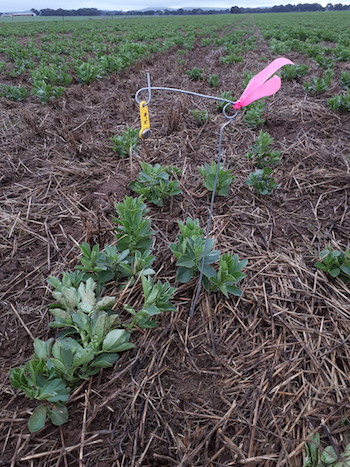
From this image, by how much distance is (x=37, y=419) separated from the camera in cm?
114

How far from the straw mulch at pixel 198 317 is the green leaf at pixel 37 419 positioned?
0.07 metres

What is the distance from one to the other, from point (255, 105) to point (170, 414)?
3.80 m

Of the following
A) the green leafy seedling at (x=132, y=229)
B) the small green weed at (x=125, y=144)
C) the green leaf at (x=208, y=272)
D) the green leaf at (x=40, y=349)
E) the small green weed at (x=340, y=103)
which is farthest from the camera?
the small green weed at (x=340, y=103)

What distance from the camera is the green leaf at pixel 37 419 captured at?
112 cm

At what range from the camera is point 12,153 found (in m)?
3.20

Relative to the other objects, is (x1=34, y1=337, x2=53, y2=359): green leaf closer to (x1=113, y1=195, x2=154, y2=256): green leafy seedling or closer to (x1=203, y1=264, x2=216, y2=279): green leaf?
(x1=113, y1=195, x2=154, y2=256): green leafy seedling

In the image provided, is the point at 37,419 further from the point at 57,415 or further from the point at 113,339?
the point at 113,339

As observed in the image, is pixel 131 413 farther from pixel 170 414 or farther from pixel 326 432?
pixel 326 432

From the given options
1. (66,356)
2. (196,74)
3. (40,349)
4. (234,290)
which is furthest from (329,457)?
(196,74)

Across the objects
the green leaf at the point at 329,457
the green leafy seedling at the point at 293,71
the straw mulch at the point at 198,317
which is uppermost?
the green leafy seedling at the point at 293,71

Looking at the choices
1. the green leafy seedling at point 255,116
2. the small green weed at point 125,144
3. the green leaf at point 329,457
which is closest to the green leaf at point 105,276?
the green leaf at point 329,457

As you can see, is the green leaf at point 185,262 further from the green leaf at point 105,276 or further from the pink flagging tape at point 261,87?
the pink flagging tape at point 261,87

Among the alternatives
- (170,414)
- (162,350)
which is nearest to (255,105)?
(162,350)

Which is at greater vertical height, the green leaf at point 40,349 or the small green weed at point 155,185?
the small green weed at point 155,185
